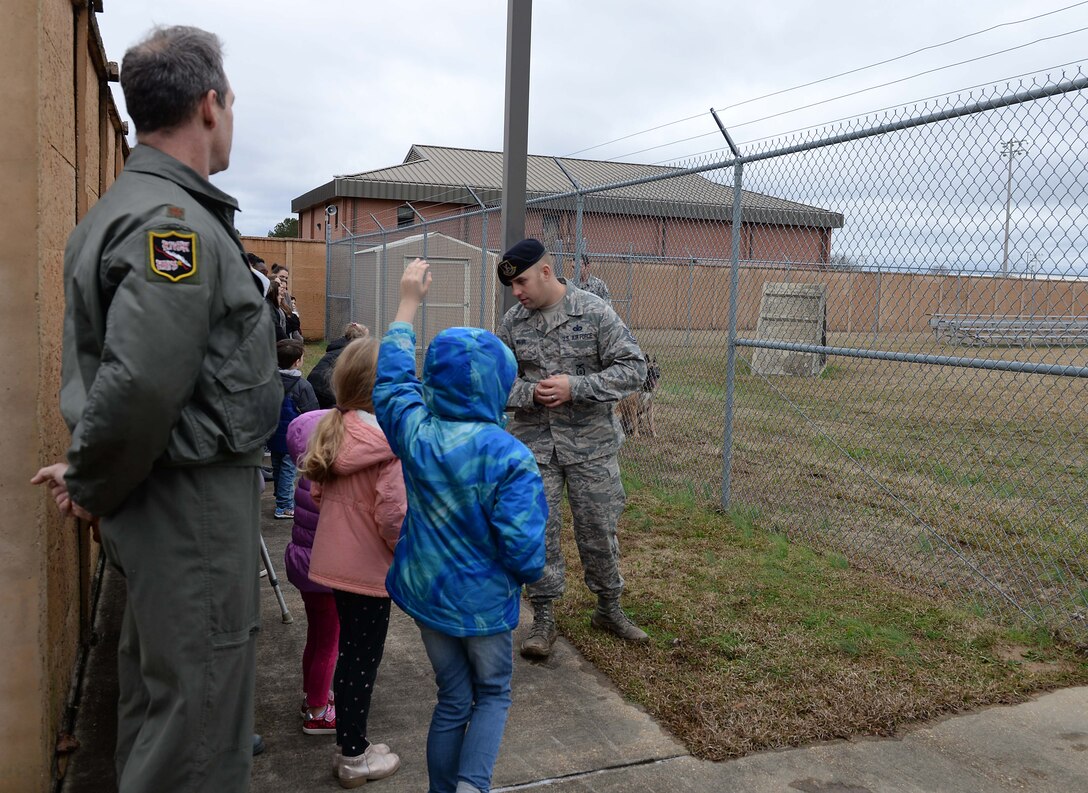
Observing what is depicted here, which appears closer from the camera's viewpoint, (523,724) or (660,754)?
(660,754)

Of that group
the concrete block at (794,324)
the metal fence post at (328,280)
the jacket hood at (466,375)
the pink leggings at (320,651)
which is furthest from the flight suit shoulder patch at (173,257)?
the metal fence post at (328,280)

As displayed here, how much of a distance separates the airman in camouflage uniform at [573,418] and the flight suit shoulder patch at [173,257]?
7.69ft

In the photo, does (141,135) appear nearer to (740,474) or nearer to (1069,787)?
(1069,787)

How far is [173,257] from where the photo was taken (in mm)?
1818

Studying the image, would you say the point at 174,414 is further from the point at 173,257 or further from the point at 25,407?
the point at 25,407

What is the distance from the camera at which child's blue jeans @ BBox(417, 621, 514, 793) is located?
2.60 m

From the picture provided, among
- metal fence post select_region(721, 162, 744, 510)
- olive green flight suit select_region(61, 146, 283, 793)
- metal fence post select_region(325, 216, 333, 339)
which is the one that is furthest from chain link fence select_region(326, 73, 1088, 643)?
metal fence post select_region(325, 216, 333, 339)

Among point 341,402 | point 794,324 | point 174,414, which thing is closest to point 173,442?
point 174,414

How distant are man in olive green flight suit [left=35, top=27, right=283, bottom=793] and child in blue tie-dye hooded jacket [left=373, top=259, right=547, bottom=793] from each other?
0.57 meters

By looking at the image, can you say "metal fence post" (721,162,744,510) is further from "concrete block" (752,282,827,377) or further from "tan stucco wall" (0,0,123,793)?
"concrete block" (752,282,827,377)

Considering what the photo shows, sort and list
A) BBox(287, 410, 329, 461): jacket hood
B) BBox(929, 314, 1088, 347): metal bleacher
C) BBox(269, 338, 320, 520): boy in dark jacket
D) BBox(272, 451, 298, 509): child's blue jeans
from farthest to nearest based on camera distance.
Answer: BBox(272, 451, 298, 509): child's blue jeans → BBox(269, 338, 320, 520): boy in dark jacket → BBox(929, 314, 1088, 347): metal bleacher → BBox(287, 410, 329, 461): jacket hood

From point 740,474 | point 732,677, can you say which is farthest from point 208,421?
point 740,474

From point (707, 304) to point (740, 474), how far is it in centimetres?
901

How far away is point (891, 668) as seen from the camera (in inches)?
159
